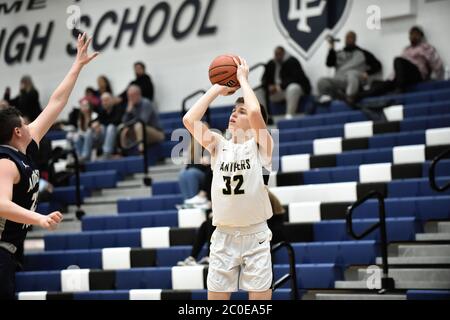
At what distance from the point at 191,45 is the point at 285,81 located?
2.25 meters

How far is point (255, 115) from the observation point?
511cm

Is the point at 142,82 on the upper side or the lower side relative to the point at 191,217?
upper

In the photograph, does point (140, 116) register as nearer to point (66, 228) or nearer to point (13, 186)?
point (66, 228)

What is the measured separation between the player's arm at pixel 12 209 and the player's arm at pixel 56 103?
48 cm

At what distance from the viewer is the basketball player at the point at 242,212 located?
513 cm

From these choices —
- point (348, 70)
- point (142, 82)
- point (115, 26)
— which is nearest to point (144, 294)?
point (348, 70)

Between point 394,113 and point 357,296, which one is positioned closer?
point 357,296

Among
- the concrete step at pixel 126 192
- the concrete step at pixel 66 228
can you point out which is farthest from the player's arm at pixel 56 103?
the concrete step at pixel 126 192

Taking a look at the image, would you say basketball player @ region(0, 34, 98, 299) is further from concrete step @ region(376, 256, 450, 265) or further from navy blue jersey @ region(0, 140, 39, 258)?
concrete step @ region(376, 256, 450, 265)

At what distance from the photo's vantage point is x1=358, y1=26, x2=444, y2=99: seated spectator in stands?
10773 mm

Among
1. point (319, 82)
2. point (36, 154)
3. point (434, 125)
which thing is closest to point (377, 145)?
point (434, 125)

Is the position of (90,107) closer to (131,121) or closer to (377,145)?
(131,121)

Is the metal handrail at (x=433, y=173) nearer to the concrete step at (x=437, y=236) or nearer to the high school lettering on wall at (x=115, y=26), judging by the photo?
the concrete step at (x=437, y=236)
